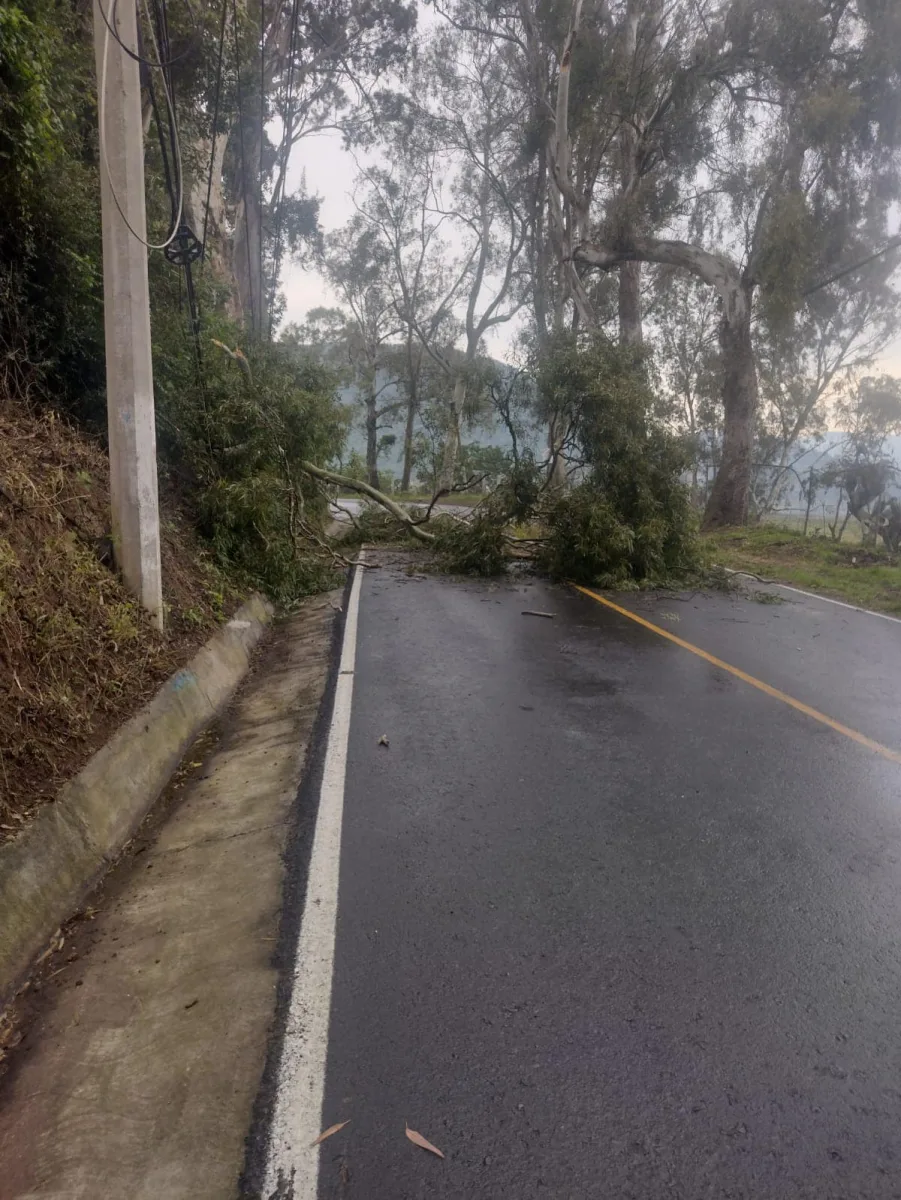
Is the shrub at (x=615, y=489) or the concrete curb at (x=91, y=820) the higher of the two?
the shrub at (x=615, y=489)

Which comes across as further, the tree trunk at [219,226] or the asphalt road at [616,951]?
the tree trunk at [219,226]

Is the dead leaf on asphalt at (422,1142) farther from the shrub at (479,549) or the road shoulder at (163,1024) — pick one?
the shrub at (479,549)

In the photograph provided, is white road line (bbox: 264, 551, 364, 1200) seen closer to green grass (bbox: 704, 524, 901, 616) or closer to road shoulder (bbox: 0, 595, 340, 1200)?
road shoulder (bbox: 0, 595, 340, 1200)

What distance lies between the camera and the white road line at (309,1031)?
2527 millimetres

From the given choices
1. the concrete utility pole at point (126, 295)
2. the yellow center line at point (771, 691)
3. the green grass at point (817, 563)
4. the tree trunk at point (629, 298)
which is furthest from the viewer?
the tree trunk at point (629, 298)

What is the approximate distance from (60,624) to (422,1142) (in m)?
4.06

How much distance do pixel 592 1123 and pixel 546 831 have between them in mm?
2104

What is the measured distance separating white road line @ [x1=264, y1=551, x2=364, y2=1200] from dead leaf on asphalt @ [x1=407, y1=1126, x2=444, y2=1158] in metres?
0.29

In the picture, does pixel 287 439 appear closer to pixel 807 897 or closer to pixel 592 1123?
pixel 807 897

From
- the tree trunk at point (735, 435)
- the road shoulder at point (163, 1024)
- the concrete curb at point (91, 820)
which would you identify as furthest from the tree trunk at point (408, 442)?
the road shoulder at point (163, 1024)

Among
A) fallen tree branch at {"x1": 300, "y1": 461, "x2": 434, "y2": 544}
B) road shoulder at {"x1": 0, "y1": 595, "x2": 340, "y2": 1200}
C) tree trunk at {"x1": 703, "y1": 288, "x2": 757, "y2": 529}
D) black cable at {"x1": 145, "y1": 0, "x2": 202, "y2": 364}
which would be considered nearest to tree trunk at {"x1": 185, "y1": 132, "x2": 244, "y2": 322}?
fallen tree branch at {"x1": 300, "y1": 461, "x2": 434, "y2": 544}

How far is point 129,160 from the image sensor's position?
6668 millimetres

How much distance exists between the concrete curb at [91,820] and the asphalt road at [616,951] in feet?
3.71

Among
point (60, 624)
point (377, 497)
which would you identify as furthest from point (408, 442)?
point (60, 624)
